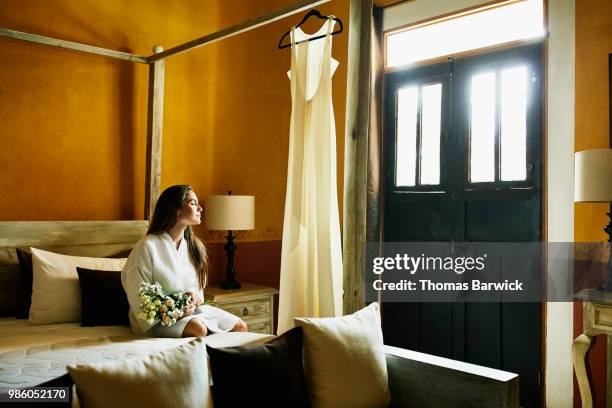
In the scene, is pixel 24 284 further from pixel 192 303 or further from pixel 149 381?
pixel 149 381

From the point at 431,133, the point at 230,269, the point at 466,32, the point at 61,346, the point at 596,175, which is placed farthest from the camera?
the point at 230,269

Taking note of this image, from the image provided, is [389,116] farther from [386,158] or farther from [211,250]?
[211,250]

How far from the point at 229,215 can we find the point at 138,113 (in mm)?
1032

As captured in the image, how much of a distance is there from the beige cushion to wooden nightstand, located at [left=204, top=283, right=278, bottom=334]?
6.30ft

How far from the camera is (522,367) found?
3.50m

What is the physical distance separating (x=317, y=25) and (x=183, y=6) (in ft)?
3.68

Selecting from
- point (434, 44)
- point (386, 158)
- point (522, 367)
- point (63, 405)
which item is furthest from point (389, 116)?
point (63, 405)

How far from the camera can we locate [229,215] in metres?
4.14

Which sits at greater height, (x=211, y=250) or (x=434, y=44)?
(x=434, y=44)

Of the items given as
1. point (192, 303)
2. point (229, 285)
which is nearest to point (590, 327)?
point (192, 303)

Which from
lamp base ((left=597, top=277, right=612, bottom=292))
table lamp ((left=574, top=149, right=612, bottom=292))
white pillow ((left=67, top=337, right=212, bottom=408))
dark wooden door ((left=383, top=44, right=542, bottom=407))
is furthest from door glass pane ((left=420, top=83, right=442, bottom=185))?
white pillow ((left=67, top=337, right=212, bottom=408))

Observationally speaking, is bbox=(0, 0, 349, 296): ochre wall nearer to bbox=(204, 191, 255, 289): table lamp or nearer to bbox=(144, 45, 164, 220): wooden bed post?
bbox=(144, 45, 164, 220): wooden bed post

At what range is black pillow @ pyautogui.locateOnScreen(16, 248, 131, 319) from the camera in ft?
10.2

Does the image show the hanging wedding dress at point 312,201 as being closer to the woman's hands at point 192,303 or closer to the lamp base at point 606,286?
the woman's hands at point 192,303
